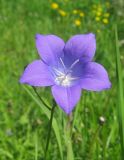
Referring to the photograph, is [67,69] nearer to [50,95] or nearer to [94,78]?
[94,78]

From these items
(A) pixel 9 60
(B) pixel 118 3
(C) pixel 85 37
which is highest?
(C) pixel 85 37

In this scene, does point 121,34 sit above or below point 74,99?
below

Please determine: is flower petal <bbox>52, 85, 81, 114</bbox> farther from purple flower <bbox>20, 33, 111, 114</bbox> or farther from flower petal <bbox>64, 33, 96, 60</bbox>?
flower petal <bbox>64, 33, 96, 60</bbox>

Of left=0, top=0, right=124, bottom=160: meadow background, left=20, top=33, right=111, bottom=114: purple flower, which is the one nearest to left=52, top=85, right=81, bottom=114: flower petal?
left=20, top=33, right=111, bottom=114: purple flower

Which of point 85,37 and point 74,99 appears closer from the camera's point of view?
point 74,99

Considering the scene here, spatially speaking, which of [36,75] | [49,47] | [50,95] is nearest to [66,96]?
[36,75]

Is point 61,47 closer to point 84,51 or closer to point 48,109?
point 84,51

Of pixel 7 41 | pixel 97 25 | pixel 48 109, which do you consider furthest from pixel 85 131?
pixel 97 25
